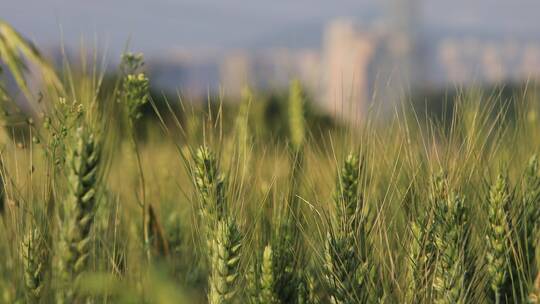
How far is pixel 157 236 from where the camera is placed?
169 centimetres

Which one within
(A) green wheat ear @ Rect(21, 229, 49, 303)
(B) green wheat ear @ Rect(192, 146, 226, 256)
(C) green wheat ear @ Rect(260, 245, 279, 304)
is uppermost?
(B) green wheat ear @ Rect(192, 146, 226, 256)

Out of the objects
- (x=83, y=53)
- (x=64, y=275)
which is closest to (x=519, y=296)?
(x=64, y=275)

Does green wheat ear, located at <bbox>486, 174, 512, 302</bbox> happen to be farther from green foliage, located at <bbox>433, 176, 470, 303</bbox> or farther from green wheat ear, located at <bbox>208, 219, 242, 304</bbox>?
green wheat ear, located at <bbox>208, 219, 242, 304</bbox>

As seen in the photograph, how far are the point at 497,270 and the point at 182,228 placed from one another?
93cm

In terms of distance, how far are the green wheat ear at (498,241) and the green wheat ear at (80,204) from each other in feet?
2.36

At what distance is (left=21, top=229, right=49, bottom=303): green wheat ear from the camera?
101 centimetres

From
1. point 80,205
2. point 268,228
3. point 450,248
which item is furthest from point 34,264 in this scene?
point 450,248

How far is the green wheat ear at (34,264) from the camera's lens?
1.01 metres

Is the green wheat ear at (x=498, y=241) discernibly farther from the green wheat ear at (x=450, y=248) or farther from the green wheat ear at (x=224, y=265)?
the green wheat ear at (x=224, y=265)

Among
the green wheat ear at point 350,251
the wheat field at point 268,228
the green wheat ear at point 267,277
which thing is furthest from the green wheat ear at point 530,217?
the green wheat ear at point 267,277

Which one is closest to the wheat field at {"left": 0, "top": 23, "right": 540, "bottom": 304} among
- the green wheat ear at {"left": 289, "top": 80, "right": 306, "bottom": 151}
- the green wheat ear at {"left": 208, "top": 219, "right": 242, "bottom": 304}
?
the green wheat ear at {"left": 208, "top": 219, "right": 242, "bottom": 304}

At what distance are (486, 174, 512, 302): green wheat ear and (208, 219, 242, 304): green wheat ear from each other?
A: 19.0 inches

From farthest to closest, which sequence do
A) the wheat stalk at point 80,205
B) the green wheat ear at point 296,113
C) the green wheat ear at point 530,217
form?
the green wheat ear at point 296,113
the green wheat ear at point 530,217
the wheat stalk at point 80,205

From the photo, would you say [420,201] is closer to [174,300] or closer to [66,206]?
[66,206]
